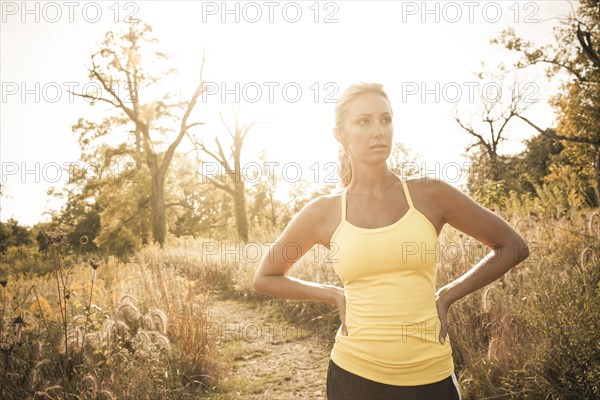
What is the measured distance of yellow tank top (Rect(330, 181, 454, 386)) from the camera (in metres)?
1.54

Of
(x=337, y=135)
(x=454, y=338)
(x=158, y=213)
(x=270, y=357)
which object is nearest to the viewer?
(x=337, y=135)

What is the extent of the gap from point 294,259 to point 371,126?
0.79 metres

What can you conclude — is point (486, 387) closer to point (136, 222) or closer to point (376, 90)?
point (376, 90)

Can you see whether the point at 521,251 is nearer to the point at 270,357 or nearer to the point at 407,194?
the point at 407,194

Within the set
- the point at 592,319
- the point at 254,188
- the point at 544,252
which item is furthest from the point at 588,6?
the point at 254,188

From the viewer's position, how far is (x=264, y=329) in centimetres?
630

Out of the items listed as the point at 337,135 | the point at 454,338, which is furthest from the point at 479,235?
the point at 454,338

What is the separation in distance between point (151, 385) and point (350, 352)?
2.82 m

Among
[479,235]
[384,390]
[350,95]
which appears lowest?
[384,390]

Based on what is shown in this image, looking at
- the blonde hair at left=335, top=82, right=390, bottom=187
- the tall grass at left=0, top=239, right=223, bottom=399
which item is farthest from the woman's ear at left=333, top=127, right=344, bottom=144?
the tall grass at left=0, top=239, right=223, bottom=399

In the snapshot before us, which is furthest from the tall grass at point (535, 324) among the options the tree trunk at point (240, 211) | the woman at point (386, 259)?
the tree trunk at point (240, 211)

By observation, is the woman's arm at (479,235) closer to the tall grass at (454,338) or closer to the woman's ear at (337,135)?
the woman's ear at (337,135)

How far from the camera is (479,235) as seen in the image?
1736 millimetres

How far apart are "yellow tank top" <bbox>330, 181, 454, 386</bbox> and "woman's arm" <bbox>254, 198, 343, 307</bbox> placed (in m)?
0.24
